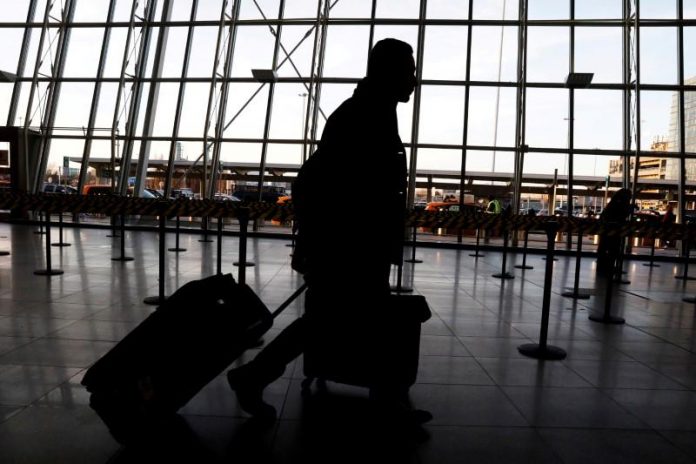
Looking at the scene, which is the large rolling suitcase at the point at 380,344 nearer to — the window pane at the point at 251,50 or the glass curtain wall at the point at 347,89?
the glass curtain wall at the point at 347,89

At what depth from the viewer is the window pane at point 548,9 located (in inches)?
452

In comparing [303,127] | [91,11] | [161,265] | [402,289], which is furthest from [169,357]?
[91,11]

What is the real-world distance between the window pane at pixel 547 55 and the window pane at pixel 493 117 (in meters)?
0.69

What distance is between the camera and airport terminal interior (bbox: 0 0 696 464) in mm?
4777

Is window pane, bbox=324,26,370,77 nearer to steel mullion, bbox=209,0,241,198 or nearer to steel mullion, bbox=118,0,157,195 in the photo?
steel mullion, bbox=209,0,241,198

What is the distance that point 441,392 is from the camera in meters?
2.97

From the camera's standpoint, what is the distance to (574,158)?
1141 centimetres

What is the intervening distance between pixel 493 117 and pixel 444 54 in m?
1.95

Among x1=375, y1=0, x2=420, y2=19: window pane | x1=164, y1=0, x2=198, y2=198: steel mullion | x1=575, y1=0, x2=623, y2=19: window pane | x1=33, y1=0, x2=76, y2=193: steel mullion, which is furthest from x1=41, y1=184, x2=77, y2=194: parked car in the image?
x1=575, y1=0, x2=623, y2=19: window pane

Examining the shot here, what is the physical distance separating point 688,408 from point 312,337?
7.68 feet

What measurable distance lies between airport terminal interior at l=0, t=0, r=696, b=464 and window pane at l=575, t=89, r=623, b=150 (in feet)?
0.16

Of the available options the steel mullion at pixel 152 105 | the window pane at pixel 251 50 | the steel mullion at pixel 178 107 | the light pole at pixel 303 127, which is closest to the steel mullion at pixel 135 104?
the steel mullion at pixel 152 105

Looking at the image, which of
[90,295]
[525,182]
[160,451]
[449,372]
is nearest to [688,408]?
[449,372]

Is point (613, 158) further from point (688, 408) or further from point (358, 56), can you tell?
point (688, 408)
